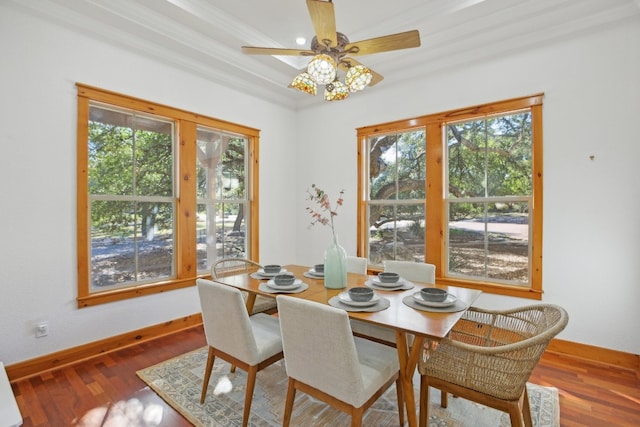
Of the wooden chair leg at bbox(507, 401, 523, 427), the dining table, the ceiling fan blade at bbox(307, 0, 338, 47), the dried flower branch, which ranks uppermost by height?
the ceiling fan blade at bbox(307, 0, 338, 47)

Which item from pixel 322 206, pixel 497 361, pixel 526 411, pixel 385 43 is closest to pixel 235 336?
pixel 322 206

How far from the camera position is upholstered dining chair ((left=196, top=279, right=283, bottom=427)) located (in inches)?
69.7

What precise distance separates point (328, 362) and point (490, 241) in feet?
7.97

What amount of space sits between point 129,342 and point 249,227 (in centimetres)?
181

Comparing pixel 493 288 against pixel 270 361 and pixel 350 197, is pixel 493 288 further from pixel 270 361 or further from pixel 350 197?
pixel 270 361

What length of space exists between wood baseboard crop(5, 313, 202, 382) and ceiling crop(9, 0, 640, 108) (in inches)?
106

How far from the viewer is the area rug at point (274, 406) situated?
191 centimetres

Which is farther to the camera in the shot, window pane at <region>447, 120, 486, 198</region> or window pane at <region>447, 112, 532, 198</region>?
window pane at <region>447, 120, 486, 198</region>

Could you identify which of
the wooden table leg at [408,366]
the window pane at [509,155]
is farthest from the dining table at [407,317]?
the window pane at [509,155]

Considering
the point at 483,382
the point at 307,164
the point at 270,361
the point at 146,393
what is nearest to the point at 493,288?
the point at 483,382

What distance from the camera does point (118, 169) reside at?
2.98 meters

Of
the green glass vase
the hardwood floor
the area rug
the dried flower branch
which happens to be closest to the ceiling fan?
the dried flower branch

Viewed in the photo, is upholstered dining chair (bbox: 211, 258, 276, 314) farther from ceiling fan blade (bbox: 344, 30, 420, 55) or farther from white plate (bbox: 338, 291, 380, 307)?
ceiling fan blade (bbox: 344, 30, 420, 55)

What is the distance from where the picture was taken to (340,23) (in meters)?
2.93
